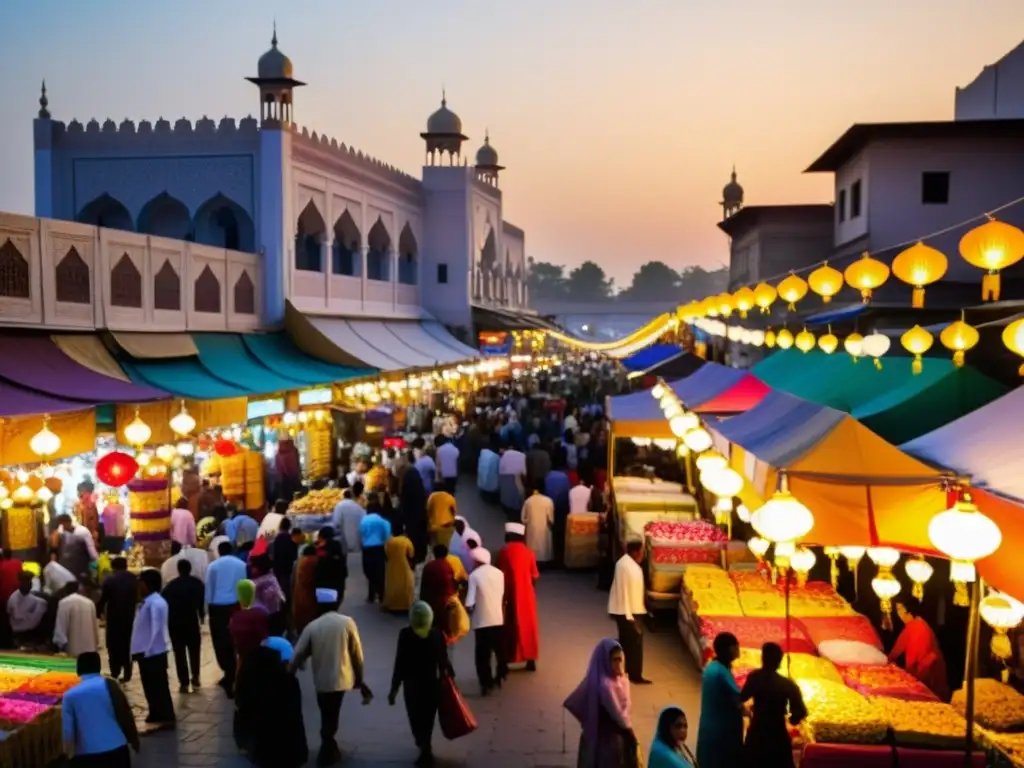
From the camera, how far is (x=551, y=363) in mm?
57062

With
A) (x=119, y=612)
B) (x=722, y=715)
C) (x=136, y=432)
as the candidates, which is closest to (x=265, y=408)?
(x=136, y=432)

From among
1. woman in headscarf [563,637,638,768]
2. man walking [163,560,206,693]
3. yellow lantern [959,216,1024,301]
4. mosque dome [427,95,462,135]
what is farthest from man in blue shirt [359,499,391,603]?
mosque dome [427,95,462,135]

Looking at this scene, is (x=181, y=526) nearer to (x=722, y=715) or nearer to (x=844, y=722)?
(x=722, y=715)

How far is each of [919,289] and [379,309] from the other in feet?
61.1

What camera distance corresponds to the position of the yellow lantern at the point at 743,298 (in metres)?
13.6

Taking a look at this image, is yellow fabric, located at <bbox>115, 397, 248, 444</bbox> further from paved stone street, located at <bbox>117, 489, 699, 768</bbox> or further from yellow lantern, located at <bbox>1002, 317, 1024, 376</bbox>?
yellow lantern, located at <bbox>1002, 317, 1024, 376</bbox>

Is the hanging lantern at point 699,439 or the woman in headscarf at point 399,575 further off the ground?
the hanging lantern at point 699,439

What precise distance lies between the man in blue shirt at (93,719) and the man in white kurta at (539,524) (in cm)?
763

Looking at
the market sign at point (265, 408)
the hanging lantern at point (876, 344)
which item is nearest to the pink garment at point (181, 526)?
the market sign at point (265, 408)

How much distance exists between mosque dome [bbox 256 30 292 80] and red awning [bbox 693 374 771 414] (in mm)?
13340

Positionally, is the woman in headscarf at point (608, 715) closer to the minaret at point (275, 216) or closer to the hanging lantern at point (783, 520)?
the hanging lantern at point (783, 520)

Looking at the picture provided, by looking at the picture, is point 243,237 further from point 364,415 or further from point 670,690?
point 670,690

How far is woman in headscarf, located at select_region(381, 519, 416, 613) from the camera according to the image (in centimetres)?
1133

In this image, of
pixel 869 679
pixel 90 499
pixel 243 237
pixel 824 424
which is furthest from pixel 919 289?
pixel 243 237
